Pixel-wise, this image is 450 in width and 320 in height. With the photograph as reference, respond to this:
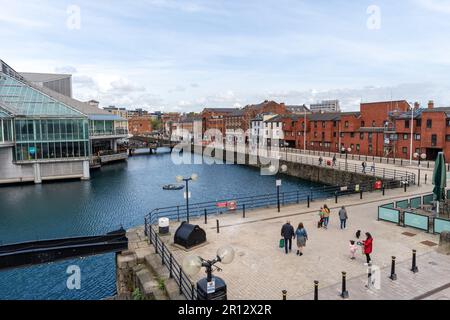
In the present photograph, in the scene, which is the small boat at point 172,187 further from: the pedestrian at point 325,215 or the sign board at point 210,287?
the sign board at point 210,287

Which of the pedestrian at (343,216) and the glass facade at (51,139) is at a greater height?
the glass facade at (51,139)

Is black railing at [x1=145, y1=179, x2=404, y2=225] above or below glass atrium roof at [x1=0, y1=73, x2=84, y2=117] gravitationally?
below

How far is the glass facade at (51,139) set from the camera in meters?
47.2

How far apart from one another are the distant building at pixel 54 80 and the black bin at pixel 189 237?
76202mm

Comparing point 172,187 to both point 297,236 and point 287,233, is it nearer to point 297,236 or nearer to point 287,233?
point 287,233

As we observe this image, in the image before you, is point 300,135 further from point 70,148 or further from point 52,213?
point 52,213

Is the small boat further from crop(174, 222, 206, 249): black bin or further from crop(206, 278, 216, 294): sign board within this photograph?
crop(206, 278, 216, 294): sign board

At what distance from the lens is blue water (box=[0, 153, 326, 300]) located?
17.7 metres

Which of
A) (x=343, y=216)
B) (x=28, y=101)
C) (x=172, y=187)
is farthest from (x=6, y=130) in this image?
(x=343, y=216)

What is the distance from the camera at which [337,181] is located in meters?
45.3

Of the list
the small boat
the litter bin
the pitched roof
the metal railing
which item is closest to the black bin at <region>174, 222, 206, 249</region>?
the metal railing

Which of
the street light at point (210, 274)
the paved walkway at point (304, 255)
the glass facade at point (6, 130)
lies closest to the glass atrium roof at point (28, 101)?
the glass facade at point (6, 130)

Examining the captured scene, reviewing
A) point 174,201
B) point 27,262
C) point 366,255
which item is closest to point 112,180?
point 174,201

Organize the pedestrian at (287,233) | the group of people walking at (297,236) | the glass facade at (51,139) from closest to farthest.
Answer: the group of people walking at (297,236) → the pedestrian at (287,233) → the glass facade at (51,139)
